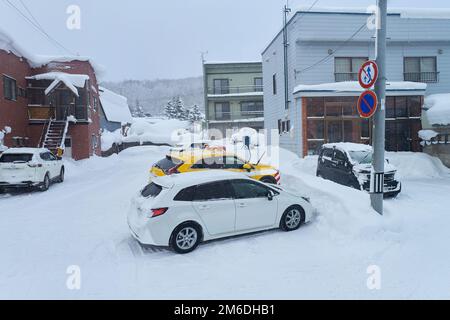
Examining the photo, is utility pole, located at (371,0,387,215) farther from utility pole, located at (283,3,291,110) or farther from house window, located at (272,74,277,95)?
house window, located at (272,74,277,95)

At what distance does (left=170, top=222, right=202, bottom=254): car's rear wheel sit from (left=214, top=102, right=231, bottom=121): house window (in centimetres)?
3991

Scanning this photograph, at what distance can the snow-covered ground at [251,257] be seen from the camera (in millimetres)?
4598

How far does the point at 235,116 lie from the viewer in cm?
4528

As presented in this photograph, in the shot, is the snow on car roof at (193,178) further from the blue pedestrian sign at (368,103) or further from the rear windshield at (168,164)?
the blue pedestrian sign at (368,103)

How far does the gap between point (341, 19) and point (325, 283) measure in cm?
2118

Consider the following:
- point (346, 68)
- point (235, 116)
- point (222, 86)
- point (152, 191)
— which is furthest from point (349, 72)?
point (222, 86)

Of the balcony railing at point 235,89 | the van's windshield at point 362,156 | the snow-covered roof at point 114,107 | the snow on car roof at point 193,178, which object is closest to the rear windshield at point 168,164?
the snow on car roof at point 193,178

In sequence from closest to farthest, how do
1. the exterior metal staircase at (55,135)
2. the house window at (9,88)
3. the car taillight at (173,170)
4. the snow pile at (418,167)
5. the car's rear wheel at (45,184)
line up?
the car taillight at (173,170) < the car's rear wheel at (45,184) < the snow pile at (418,167) < the house window at (9,88) < the exterior metal staircase at (55,135)

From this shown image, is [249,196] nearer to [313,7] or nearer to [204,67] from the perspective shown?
[313,7]

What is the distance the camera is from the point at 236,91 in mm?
44438

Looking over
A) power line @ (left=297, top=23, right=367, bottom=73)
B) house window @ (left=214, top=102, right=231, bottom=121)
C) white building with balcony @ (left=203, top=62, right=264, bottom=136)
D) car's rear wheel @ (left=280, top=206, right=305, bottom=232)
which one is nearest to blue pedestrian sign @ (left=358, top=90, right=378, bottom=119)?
car's rear wheel @ (left=280, top=206, right=305, bottom=232)

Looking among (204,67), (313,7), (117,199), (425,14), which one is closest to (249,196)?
(117,199)

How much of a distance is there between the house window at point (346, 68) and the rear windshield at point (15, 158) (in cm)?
1887

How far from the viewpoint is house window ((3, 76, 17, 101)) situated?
60.0 ft
